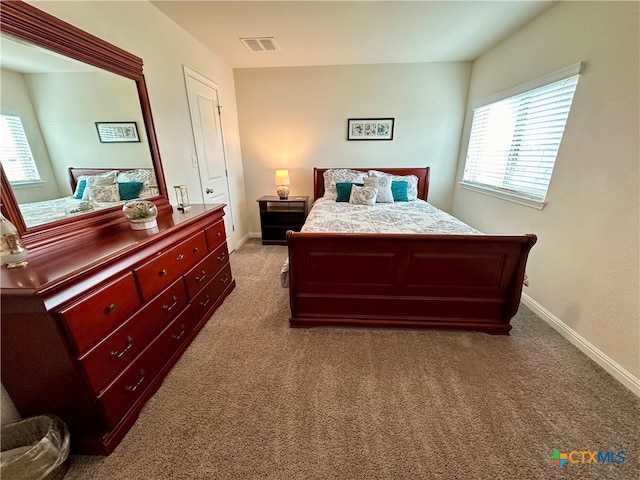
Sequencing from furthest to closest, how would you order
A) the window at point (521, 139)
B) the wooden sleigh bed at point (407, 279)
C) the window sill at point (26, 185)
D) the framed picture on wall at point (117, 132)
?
1. the window at point (521, 139)
2. the wooden sleigh bed at point (407, 279)
3. the framed picture on wall at point (117, 132)
4. the window sill at point (26, 185)

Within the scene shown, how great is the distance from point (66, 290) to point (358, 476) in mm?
1423

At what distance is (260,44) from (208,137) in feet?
3.83

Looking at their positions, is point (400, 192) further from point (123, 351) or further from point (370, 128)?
point (123, 351)

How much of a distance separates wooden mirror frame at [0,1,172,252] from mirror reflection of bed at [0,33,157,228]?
35 millimetres

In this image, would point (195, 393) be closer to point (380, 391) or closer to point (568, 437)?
point (380, 391)

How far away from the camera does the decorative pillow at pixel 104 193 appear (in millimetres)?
1587

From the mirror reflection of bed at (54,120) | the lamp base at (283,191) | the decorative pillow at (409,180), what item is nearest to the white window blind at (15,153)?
the mirror reflection of bed at (54,120)

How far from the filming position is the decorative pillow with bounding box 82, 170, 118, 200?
61.2 inches

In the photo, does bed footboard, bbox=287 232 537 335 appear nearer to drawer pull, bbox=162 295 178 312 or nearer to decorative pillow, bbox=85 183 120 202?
drawer pull, bbox=162 295 178 312

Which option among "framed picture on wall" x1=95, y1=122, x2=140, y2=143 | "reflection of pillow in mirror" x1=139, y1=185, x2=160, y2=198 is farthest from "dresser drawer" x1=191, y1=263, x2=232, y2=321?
"framed picture on wall" x1=95, y1=122, x2=140, y2=143

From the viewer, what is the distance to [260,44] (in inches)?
108

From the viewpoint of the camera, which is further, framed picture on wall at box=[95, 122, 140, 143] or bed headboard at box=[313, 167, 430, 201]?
bed headboard at box=[313, 167, 430, 201]

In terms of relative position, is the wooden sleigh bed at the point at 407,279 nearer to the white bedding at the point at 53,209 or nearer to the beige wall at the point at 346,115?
the white bedding at the point at 53,209

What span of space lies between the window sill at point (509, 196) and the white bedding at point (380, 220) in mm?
600
